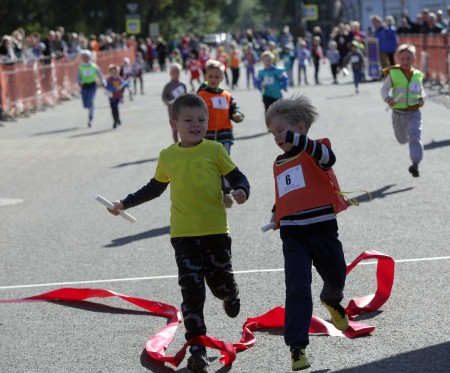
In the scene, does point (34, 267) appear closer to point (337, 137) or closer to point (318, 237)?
point (318, 237)

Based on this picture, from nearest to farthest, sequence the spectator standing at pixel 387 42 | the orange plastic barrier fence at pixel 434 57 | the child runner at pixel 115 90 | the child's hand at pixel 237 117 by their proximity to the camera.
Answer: the child's hand at pixel 237 117, the child runner at pixel 115 90, the orange plastic barrier fence at pixel 434 57, the spectator standing at pixel 387 42

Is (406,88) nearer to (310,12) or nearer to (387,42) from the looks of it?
(387,42)

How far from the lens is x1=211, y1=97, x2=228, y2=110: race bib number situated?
43.0 ft

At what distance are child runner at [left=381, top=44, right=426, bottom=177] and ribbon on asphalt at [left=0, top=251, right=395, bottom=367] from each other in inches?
250

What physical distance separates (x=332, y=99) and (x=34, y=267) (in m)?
23.1

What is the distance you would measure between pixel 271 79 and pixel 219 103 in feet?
29.2

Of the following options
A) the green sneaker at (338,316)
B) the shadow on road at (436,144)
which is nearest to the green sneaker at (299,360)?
the green sneaker at (338,316)

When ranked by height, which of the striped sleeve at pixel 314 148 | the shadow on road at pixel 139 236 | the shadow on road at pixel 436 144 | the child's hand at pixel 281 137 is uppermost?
the child's hand at pixel 281 137

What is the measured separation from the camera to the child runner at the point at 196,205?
20.9 feet

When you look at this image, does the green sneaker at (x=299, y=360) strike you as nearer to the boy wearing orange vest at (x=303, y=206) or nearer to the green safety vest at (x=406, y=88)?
the boy wearing orange vest at (x=303, y=206)

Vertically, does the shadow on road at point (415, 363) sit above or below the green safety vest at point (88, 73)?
below

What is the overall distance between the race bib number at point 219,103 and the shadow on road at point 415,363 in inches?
282

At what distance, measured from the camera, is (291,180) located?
6.24 meters

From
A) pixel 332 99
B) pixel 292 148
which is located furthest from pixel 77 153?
pixel 292 148
